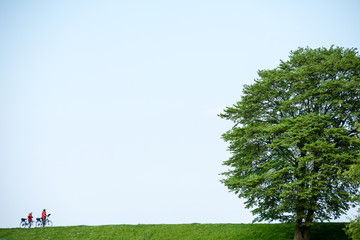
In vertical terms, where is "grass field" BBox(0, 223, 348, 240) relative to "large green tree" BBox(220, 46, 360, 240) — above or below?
below

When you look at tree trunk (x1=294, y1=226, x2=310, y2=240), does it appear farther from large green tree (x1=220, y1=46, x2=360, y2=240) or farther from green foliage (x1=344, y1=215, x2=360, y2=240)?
green foliage (x1=344, y1=215, x2=360, y2=240)

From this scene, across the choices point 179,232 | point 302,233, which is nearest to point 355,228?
point 302,233

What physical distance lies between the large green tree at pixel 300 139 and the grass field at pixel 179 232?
4569 millimetres

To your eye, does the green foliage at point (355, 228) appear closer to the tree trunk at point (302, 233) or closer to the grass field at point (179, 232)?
the tree trunk at point (302, 233)

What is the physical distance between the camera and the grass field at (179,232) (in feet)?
99.8

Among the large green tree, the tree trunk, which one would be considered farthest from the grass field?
the large green tree

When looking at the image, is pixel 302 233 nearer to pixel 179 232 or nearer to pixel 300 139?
pixel 300 139

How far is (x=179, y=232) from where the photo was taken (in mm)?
33094

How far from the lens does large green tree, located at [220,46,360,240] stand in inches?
959

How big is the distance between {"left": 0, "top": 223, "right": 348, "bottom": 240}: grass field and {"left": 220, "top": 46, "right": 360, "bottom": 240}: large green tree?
180 inches

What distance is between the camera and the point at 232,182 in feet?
87.1

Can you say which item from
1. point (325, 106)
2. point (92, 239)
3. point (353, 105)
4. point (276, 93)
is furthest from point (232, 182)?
point (92, 239)

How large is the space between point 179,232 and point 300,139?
57.3 feet

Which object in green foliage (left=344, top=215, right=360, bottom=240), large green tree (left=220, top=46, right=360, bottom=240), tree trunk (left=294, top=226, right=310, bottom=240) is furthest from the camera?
tree trunk (left=294, top=226, right=310, bottom=240)
